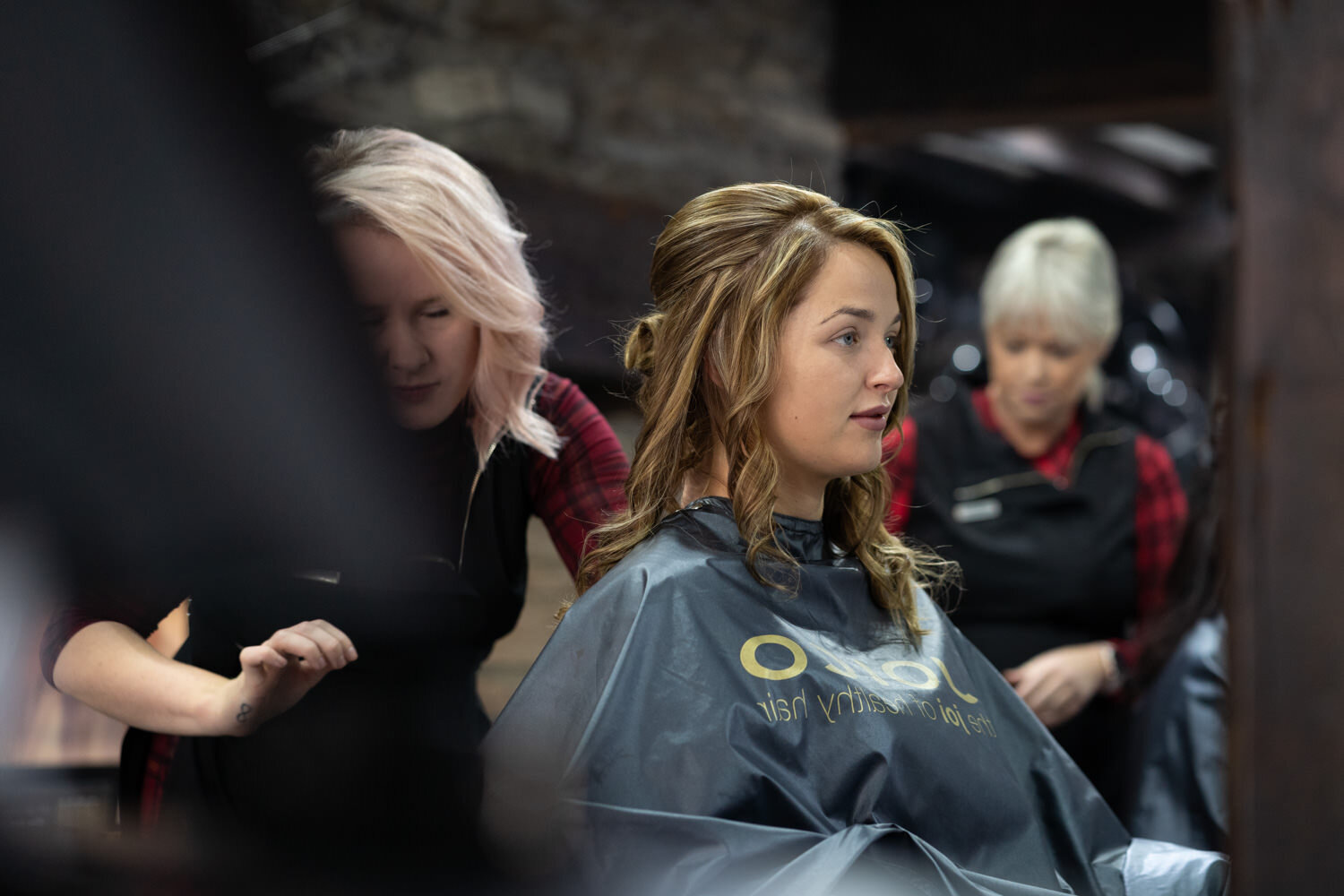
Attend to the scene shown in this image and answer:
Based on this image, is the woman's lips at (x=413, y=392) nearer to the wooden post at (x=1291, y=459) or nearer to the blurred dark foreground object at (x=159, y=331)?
the blurred dark foreground object at (x=159, y=331)

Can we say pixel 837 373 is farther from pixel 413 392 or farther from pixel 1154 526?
pixel 1154 526

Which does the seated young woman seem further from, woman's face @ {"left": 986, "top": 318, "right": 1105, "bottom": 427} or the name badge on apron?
woman's face @ {"left": 986, "top": 318, "right": 1105, "bottom": 427}

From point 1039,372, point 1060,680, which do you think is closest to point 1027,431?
point 1039,372

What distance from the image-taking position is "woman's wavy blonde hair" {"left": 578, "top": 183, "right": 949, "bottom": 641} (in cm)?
129

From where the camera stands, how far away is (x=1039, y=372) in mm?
2205

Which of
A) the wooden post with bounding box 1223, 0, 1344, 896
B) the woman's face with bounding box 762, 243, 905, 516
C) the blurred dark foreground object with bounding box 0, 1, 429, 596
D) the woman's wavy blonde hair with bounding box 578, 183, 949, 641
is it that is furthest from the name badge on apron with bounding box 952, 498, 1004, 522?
the blurred dark foreground object with bounding box 0, 1, 429, 596

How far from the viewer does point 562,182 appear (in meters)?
3.42

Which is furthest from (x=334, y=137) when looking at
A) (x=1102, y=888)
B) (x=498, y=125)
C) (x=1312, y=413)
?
(x=498, y=125)

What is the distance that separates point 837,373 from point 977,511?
98 cm

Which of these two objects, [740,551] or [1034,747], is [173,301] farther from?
[1034,747]

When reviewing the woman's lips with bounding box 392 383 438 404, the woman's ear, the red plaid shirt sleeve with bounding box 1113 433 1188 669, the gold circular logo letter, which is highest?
the woman's ear

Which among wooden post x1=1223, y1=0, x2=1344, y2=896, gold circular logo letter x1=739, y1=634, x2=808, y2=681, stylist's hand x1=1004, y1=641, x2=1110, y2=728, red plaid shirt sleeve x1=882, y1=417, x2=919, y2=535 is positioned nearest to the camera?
wooden post x1=1223, y1=0, x2=1344, y2=896

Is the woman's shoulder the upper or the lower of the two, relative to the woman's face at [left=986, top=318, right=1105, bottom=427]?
upper

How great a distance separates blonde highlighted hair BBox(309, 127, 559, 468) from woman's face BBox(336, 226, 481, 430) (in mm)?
12
